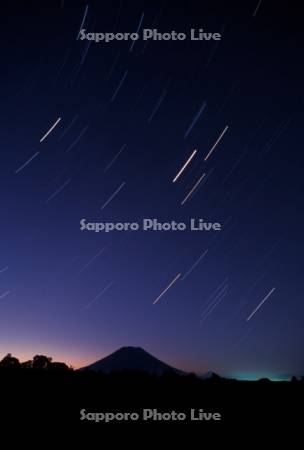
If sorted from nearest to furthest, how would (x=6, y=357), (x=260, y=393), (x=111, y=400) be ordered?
(x=111, y=400) → (x=260, y=393) → (x=6, y=357)

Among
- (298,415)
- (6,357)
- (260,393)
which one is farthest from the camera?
(6,357)

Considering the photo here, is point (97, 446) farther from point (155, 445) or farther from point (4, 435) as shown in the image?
point (4, 435)

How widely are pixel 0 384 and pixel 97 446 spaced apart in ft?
22.4

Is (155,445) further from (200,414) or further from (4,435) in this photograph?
(4,435)

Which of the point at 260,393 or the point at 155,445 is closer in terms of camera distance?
the point at 155,445

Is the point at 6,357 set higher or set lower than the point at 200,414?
higher

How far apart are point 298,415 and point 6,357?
184 ft

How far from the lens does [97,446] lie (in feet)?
48.8

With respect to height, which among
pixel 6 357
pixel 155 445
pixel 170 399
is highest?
pixel 6 357

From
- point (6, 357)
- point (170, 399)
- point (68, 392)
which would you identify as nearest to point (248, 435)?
point (170, 399)

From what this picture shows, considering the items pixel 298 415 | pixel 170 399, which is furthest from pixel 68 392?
pixel 298 415

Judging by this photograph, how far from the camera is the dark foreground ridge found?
17234 mm

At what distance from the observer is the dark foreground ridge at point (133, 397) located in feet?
56.5

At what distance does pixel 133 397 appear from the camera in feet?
Result: 66.3
